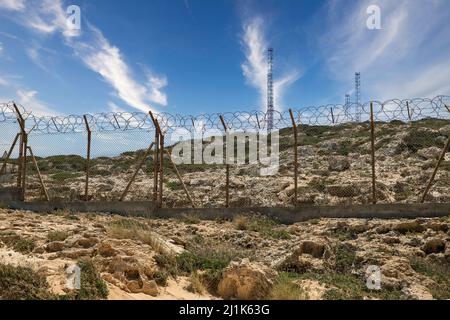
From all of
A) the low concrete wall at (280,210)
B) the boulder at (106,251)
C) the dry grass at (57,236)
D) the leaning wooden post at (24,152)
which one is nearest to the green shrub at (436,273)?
the low concrete wall at (280,210)

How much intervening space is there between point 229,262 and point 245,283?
135 cm

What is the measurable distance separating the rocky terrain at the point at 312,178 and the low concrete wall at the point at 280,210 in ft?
7.15

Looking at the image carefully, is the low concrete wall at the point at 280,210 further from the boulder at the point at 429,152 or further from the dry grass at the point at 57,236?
the boulder at the point at 429,152

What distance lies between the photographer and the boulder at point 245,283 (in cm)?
556

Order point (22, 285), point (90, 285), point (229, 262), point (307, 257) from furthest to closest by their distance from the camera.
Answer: point (307, 257) → point (229, 262) → point (90, 285) → point (22, 285)

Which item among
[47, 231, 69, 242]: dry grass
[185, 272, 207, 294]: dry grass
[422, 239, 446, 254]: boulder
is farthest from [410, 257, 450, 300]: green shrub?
[47, 231, 69, 242]: dry grass

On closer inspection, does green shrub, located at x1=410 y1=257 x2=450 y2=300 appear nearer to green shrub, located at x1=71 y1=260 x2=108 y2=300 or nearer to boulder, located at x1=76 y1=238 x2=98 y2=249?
green shrub, located at x1=71 y1=260 x2=108 y2=300

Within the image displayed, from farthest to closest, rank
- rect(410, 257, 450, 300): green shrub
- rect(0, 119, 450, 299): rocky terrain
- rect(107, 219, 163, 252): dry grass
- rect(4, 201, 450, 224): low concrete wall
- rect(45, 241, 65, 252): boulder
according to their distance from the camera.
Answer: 1. rect(4, 201, 450, 224): low concrete wall
2. rect(107, 219, 163, 252): dry grass
3. rect(45, 241, 65, 252): boulder
4. rect(410, 257, 450, 300): green shrub
5. rect(0, 119, 450, 299): rocky terrain

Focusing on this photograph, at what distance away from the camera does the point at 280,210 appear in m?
12.4

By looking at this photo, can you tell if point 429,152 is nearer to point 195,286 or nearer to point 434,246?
point 434,246

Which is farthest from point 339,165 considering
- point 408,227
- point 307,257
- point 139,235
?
point 139,235

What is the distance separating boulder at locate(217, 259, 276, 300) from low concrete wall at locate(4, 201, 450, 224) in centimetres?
657

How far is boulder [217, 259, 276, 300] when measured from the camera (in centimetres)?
556
